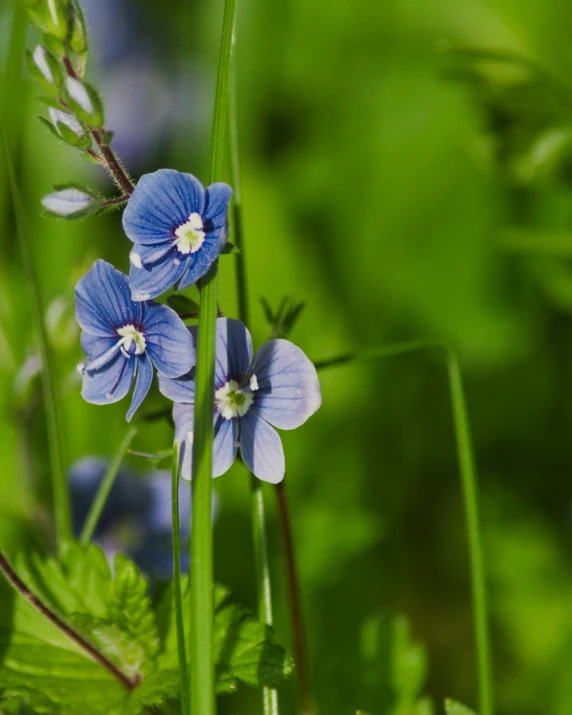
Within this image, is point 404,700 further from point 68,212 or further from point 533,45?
point 533,45

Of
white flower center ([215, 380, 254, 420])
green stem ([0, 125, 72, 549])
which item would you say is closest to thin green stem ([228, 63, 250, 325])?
white flower center ([215, 380, 254, 420])

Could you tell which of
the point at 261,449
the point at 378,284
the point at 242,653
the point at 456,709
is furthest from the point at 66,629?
the point at 378,284

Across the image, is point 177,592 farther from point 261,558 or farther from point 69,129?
point 69,129

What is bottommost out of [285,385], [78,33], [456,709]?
[456,709]

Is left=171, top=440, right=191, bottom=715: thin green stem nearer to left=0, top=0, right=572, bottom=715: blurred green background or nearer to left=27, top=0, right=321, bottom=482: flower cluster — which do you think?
left=27, top=0, right=321, bottom=482: flower cluster

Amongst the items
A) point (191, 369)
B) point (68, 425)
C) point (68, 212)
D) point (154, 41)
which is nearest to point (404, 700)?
point (191, 369)

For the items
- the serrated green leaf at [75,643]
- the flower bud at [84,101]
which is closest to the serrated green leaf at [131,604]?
the serrated green leaf at [75,643]

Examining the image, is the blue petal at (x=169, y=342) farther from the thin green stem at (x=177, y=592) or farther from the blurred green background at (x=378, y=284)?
the blurred green background at (x=378, y=284)
